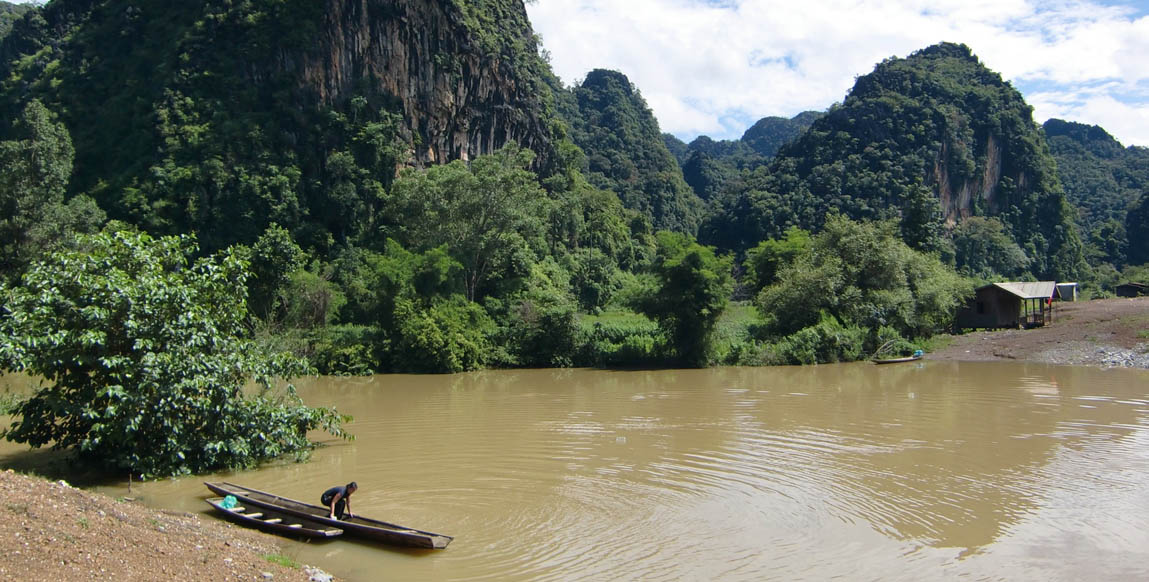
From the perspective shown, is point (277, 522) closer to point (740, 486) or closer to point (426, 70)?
point (740, 486)

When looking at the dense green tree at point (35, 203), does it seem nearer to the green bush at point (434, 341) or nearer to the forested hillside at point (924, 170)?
the green bush at point (434, 341)

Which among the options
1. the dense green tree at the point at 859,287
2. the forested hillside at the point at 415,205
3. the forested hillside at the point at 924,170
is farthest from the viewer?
the forested hillside at the point at 924,170

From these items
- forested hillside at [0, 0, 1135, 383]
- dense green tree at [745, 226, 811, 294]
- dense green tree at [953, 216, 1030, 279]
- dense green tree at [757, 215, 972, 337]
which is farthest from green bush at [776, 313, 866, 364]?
dense green tree at [953, 216, 1030, 279]

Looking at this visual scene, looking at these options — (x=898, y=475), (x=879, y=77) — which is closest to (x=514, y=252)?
(x=898, y=475)

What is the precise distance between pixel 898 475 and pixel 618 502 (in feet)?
17.8

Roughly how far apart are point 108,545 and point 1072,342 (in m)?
39.1

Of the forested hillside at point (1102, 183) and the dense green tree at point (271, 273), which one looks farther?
the forested hillside at point (1102, 183)

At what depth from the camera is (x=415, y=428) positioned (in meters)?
19.1

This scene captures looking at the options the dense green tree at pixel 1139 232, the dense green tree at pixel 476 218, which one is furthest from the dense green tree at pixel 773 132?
the dense green tree at pixel 476 218

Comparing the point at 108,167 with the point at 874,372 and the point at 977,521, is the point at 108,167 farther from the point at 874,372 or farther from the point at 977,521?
the point at 977,521

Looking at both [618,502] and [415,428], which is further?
[415,428]

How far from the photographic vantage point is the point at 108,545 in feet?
26.4

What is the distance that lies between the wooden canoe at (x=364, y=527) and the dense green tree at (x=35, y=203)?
89.8 ft

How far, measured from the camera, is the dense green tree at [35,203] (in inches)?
1352
